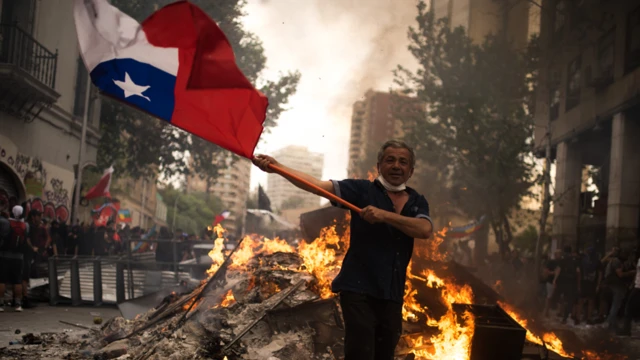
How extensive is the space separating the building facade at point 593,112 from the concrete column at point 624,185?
2 cm

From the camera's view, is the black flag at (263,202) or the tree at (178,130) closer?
the tree at (178,130)

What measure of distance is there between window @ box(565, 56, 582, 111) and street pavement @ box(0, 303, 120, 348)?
16.2 meters

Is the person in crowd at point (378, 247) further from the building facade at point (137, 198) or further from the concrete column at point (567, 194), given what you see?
the building facade at point (137, 198)

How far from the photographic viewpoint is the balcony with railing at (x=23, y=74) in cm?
1511

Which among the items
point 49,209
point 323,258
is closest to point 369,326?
point 323,258

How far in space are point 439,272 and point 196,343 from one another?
3907 millimetres

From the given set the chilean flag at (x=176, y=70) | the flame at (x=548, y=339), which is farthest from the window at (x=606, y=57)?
the chilean flag at (x=176, y=70)

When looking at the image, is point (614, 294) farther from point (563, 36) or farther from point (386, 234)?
point (563, 36)

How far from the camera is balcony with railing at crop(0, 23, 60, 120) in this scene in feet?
49.6

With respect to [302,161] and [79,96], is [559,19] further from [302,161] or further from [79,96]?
[302,161]

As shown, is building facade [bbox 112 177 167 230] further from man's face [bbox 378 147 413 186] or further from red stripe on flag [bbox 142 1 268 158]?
man's face [bbox 378 147 413 186]

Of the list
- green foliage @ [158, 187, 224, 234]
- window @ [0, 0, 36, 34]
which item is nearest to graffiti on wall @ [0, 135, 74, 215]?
window @ [0, 0, 36, 34]

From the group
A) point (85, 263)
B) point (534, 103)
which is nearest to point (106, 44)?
point (85, 263)

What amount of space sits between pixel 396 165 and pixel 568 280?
38.0ft
